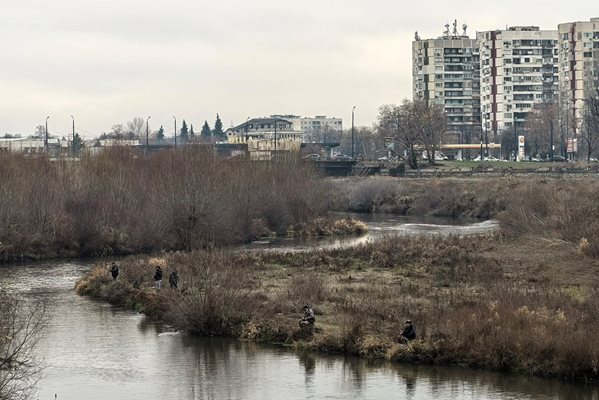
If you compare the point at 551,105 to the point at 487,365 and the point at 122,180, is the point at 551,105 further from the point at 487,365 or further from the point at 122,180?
the point at 487,365

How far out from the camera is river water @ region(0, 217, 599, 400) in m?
33.3

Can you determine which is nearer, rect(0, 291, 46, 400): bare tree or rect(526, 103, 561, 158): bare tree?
rect(0, 291, 46, 400): bare tree

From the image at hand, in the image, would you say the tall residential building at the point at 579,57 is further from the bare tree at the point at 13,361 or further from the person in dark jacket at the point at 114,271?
the bare tree at the point at 13,361

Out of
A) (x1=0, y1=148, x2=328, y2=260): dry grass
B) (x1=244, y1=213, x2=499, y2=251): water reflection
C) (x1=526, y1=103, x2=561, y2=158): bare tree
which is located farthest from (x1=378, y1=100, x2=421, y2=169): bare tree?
(x1=0, y1=148, x2=328, y2=260): dry grass

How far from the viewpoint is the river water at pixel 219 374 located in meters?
33.3

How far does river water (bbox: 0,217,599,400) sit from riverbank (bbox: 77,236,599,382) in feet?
2.31

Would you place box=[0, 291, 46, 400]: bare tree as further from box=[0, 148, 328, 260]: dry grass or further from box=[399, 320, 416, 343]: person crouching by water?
box=[0, 148, 328, 260]: dry grass

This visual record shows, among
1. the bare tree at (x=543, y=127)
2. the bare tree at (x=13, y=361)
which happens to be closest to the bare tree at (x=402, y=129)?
the bare tree at (x=543, y=127)

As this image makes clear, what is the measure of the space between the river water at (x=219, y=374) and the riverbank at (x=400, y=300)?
0.70m

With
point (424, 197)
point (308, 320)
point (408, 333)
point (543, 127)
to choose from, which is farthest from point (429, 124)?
point (408, 333)

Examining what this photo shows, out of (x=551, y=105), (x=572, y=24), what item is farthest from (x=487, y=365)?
(x=572, y=24)

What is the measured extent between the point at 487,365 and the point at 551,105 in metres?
153

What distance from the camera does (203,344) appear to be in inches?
1582

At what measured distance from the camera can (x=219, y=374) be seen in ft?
118
